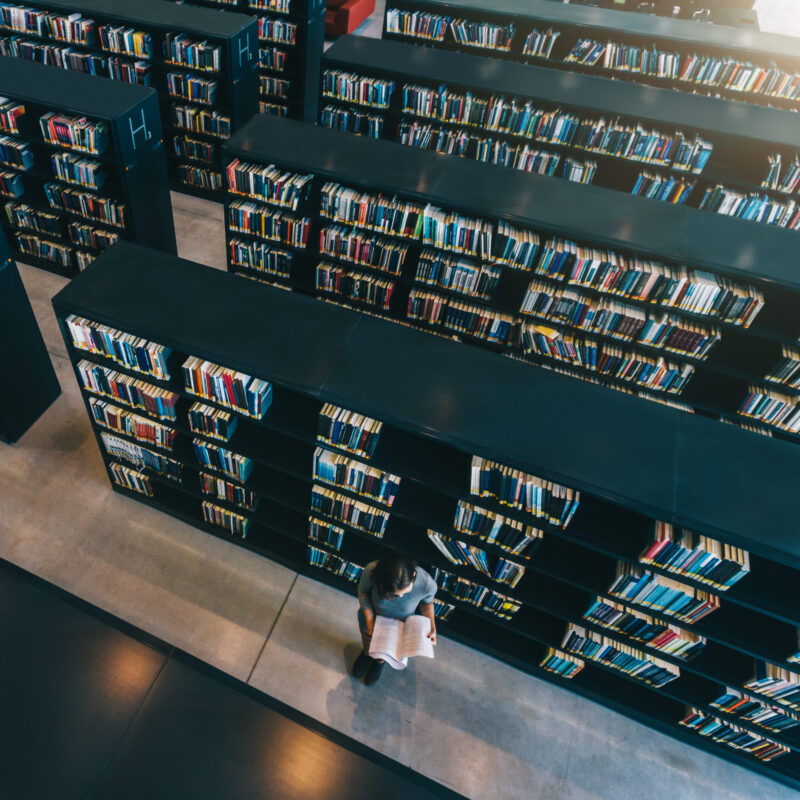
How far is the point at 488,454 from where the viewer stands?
106 inches

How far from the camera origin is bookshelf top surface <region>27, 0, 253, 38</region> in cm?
582

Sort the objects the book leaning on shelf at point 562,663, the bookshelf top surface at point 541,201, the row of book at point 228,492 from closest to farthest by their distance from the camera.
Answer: the book leaning on shelf at point 562,663 < the row of book at point 228,492 < the bookshelf top surface at point 541,201

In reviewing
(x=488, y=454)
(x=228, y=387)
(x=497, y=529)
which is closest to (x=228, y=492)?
(x=228, y=387)

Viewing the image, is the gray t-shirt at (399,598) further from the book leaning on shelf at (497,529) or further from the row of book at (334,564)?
the row of book at (334,564)

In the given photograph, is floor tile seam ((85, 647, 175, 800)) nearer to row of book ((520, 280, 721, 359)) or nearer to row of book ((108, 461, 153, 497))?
row of book ((108, 461, 153, 497))

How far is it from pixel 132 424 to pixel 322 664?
77.9 inches

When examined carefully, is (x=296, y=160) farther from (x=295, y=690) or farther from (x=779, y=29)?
(x=779, y=29)

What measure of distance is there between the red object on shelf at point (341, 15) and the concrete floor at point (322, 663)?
8.47 m

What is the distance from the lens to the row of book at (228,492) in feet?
12.4

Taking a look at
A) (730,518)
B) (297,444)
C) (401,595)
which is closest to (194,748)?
(401,595)

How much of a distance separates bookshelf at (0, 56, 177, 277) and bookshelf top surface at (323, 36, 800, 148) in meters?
2.17

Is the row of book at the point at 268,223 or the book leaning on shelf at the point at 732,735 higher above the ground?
the row of book at the point at 268,223

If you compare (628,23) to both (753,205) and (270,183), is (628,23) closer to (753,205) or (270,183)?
(753,205)

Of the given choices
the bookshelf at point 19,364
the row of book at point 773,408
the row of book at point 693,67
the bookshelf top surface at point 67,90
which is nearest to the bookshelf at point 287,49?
Answer: the bookshelf top surface at point 67,90
